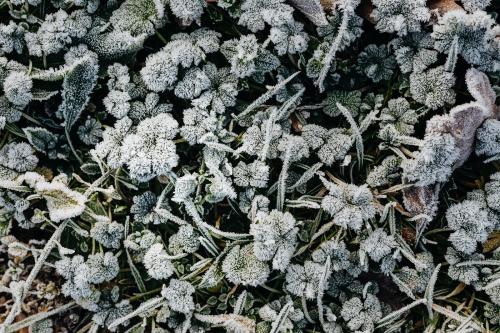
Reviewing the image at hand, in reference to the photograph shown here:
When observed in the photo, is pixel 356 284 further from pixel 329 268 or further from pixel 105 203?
pixel 105 203

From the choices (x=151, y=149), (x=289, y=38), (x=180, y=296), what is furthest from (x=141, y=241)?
(x=289, y=38)

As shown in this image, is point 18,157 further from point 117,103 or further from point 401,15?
point 401,15

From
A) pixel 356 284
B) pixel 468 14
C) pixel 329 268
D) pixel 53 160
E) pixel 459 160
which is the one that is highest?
pixel 468 14

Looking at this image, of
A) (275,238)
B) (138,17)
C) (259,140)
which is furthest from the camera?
(138,17)

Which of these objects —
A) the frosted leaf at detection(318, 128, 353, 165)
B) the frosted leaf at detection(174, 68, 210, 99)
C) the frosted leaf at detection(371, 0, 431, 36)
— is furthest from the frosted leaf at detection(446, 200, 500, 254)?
the frosted leaf at detection(174, 68, 210, 99)

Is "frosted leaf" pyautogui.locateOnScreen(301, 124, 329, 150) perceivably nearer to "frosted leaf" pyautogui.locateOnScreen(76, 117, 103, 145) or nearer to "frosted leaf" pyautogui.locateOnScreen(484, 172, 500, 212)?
"frosted leaf" pyautogui.locateOnScreen(484, 172, 500, 212)

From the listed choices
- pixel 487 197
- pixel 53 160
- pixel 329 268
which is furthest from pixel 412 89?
pixel 53 160

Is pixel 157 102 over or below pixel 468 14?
below

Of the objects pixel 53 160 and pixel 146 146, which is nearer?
pixel 146 146
